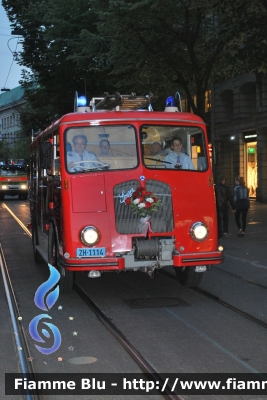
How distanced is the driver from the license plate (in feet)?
3.85

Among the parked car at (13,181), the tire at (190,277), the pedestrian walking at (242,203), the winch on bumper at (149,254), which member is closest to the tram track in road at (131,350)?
the winch on bumper at (149,254)

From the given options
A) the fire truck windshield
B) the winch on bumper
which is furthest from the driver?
the winch on bumper

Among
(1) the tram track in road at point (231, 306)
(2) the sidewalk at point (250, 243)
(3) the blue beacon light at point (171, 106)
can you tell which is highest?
(3) the blue beacon light at point (171, 106)

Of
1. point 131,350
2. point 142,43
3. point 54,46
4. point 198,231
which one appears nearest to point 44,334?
point 131,350

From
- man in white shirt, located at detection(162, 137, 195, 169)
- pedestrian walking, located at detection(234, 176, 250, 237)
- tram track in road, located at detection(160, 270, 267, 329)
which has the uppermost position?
man in white shirt, located at detection(162, 137, 195, 169)

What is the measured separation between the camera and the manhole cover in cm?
938

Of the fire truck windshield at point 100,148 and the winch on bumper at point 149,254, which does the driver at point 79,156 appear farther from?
the winch on bumper at point 149,254

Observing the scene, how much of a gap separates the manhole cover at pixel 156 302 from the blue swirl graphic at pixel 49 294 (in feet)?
3.41

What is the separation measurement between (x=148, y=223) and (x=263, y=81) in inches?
1142

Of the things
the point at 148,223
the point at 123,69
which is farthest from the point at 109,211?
the point at 123,69

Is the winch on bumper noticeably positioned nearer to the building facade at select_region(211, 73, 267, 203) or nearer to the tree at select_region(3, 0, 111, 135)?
the tree at select_region(3, 0, 111, 135)

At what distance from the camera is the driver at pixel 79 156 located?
385 inches

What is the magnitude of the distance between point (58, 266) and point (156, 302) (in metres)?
1.61

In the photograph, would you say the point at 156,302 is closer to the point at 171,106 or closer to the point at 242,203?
the point at 171,106
